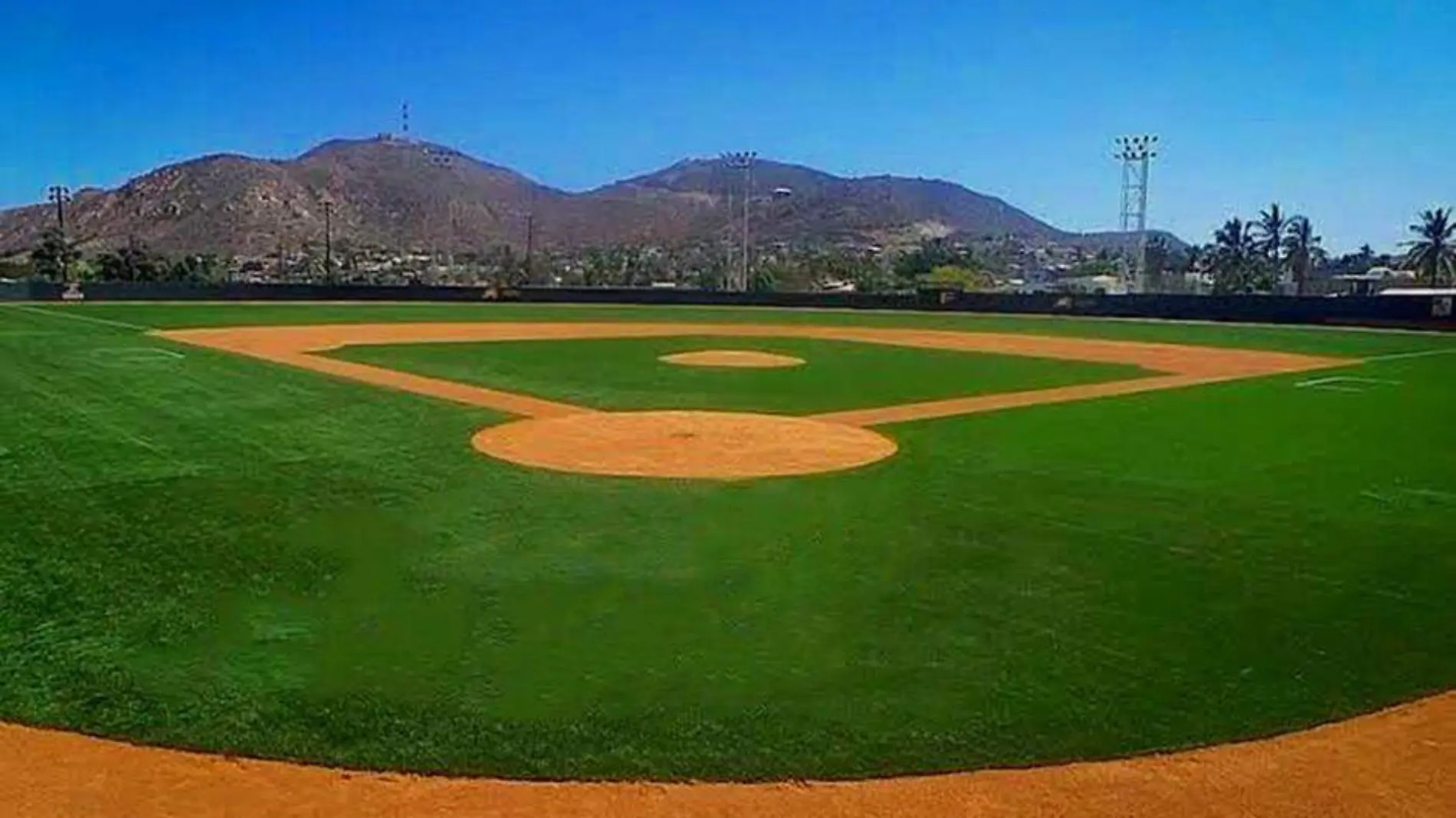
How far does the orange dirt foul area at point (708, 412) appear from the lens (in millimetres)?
10789

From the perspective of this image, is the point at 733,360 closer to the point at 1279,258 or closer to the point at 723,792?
the point at 723,792

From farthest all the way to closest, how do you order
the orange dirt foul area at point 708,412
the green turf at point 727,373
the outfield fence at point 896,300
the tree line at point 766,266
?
the tree line at point 766,266 → the outfield fence at point 896,300 → the green turf at point 727,373 → the orange dirt foul area at point 708,412

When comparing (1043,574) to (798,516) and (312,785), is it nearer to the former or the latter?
(798,516)

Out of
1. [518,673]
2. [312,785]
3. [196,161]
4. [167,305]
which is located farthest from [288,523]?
[196,161]

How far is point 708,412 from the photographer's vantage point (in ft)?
46.5

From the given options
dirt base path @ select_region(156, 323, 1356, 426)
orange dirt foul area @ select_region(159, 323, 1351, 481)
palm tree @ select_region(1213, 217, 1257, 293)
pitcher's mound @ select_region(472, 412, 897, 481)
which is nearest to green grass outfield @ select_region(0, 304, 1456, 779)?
pitcher's mound @ select_region(472, 412, 897, 481)

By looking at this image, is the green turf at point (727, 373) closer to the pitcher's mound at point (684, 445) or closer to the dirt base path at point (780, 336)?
the dirt base path at point (780, 336)

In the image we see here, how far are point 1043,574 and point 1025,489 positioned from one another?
267 centimetres

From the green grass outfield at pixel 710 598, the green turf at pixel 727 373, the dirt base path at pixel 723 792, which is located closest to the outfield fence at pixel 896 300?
the green turf at pixel 727 373

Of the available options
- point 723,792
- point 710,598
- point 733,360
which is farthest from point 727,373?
point 723,792

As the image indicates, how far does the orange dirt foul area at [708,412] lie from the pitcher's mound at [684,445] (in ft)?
0.06

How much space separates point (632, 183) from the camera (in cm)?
14925

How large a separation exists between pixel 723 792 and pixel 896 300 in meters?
44.9

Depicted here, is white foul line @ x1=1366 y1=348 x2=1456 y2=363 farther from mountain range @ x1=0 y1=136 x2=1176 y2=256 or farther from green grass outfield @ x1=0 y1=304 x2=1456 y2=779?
mountain range @ x1=0 y1=136 x2=1176 y2=256
